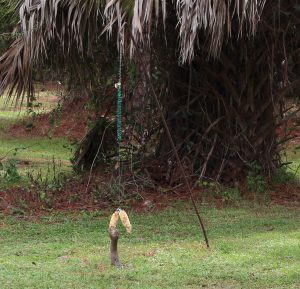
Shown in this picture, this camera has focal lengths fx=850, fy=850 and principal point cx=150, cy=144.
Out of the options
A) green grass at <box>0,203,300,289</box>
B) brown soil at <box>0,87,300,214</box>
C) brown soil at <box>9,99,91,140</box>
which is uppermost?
green grass at <box>0,203,300,289</box>

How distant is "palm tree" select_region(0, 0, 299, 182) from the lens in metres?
9.71

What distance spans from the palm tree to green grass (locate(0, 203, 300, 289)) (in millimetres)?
1204

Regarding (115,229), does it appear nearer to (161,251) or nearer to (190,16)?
(161,251)

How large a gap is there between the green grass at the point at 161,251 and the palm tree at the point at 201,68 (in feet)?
3.95

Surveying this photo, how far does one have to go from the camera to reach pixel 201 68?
1092cm

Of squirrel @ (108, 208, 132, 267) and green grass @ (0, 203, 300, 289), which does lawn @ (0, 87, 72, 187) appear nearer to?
green grass @ (0, 203, 300, 289)

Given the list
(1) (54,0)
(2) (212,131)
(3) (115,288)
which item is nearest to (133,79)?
(2) (212,131)

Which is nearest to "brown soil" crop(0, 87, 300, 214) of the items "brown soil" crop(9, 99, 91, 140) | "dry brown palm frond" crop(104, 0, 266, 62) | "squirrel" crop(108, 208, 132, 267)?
"dry brown palm frond" crop(104, 0, 266, 62)

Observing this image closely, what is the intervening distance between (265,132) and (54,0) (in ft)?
11.1

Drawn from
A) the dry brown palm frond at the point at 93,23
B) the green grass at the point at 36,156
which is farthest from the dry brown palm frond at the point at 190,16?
the green grass at the point at 36,156

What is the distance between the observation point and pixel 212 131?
11094 mm

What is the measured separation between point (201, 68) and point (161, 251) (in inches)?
151

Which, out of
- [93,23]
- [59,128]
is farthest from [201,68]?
[59,128]

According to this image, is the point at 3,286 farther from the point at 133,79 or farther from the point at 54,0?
the point at 133,79
